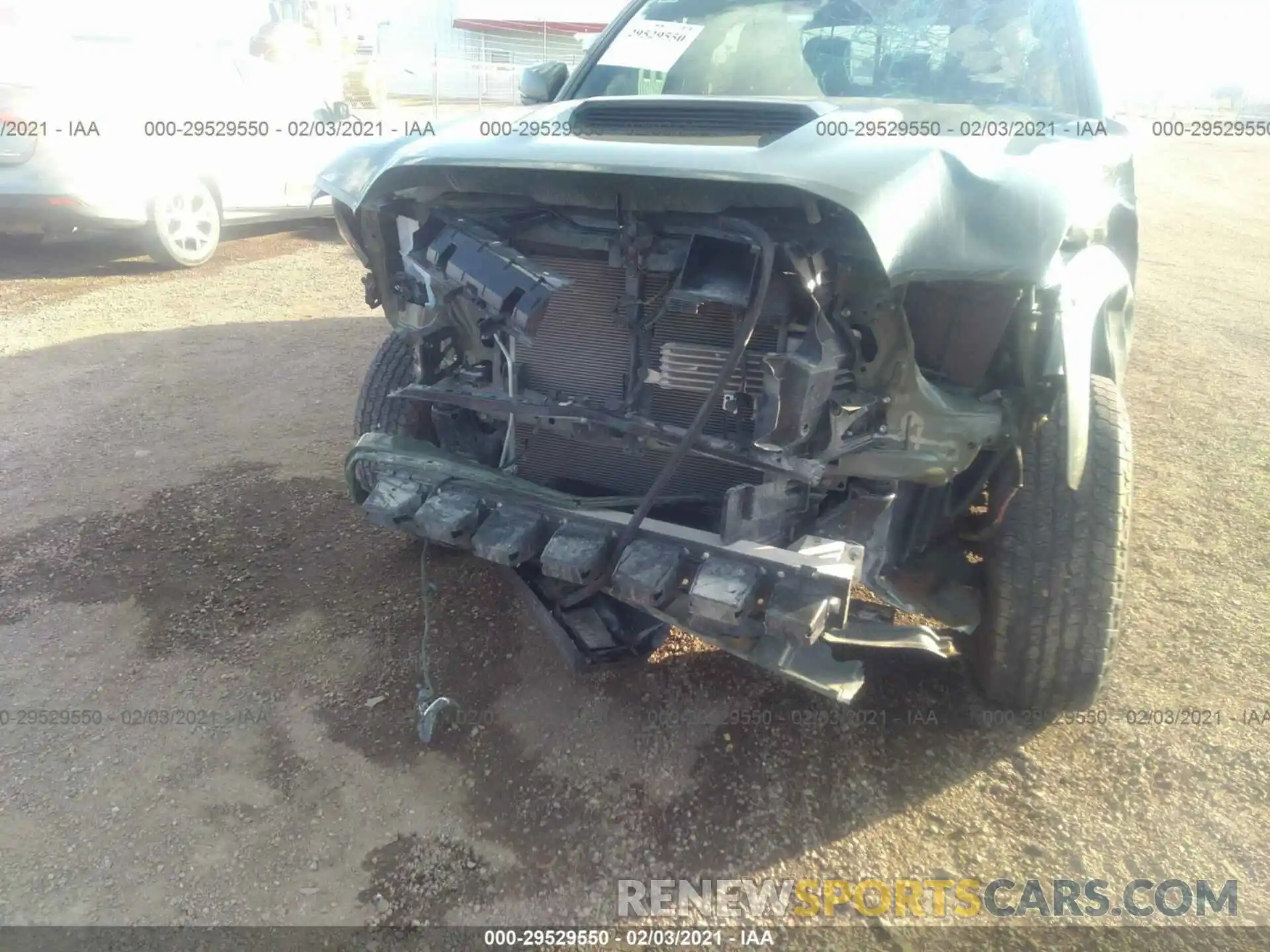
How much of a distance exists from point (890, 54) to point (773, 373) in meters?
1.72

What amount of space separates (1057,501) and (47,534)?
11.6 feet

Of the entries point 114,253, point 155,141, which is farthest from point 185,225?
→ point 114,253

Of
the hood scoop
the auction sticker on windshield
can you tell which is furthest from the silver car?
the hood scoop

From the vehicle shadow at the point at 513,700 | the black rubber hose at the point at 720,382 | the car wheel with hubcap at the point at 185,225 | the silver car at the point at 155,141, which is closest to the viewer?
the black rubber hose at the point at 720,382

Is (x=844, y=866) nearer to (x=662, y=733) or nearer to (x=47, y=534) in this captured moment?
(x=662, y=733)

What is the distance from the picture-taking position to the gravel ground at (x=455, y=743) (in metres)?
2.12

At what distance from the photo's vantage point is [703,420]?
6.98ft

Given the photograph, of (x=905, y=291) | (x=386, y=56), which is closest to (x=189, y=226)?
(x=905, y=291)

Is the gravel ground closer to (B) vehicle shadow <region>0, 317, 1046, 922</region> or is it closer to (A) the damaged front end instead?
(B) vehicle shadow <region>0, 317, 1046, 922</region>

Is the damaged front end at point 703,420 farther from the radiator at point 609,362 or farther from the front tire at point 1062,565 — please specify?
the front tire at point 1062,565

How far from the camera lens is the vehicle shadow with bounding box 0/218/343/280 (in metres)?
7.46

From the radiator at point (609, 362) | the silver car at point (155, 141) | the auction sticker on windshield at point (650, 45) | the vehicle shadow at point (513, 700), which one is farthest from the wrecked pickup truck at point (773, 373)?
the silver car at point (155, 141)

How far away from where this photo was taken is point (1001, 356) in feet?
7.12

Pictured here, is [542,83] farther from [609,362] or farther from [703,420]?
[703,420]
